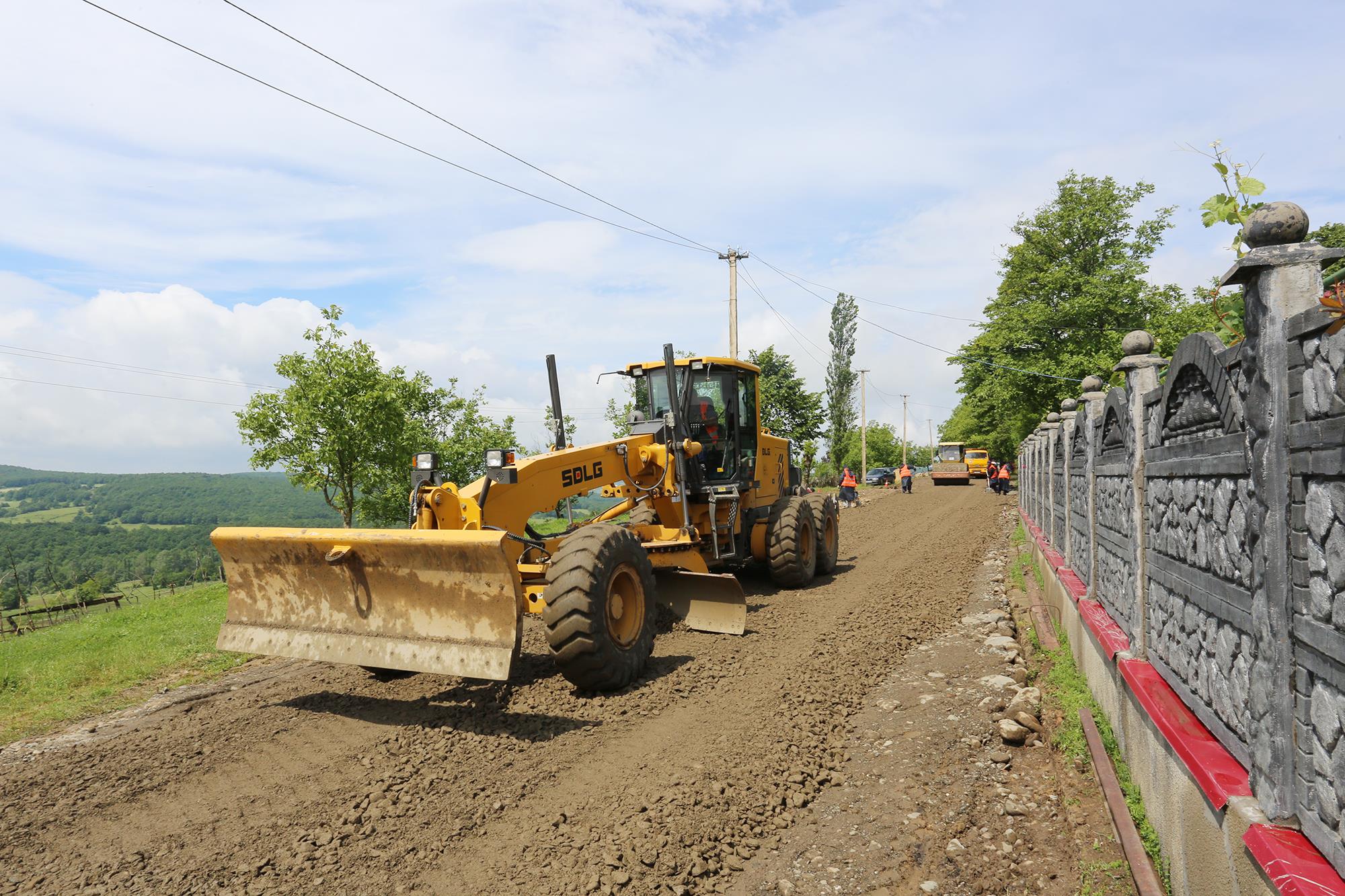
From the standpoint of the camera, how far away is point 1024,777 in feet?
15.0

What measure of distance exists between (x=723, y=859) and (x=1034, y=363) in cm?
3341

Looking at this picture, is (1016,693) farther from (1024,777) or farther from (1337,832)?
(1337,832)

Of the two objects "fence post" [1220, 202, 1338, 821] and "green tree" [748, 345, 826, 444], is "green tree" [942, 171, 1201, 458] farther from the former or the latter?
"fence post" [1220, 202, 1338, 821]

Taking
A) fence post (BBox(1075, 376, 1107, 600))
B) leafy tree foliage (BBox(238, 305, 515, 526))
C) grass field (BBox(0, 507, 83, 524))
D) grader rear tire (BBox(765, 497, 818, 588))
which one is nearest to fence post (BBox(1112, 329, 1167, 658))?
fence post (BBox(1075, 376, 1107, 600))

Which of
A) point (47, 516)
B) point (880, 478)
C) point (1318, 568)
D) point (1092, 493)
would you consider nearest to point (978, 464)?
point (880, 478)

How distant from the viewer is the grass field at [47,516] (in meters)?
134

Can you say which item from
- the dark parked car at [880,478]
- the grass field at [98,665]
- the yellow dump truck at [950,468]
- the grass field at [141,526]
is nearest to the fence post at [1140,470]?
the grass field at [98,665]

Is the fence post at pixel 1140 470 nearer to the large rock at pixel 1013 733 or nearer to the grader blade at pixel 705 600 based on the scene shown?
the large rock at pixel 1013 733

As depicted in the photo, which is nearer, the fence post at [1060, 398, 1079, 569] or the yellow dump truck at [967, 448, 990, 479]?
the fence post at [1060, 398, 1079, 569]

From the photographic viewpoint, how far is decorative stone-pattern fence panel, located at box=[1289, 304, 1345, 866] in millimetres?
1904

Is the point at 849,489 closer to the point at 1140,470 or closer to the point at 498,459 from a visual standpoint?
the point at 498,459

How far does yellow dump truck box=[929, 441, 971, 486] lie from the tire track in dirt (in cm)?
3627

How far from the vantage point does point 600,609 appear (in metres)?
5.73

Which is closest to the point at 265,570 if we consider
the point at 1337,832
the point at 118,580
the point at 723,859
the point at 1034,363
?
the point at 723,859
